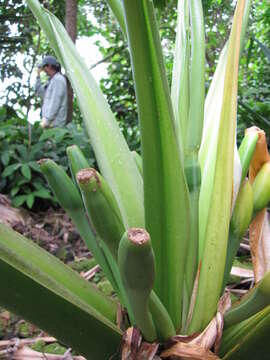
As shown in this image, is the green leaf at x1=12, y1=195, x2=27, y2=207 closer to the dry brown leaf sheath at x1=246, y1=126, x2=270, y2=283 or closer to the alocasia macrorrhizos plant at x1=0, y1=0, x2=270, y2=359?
the alocasia macrorrhizos plant at x1=0, y1=0, x2=270, y2=359

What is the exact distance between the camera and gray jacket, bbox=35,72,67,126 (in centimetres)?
237

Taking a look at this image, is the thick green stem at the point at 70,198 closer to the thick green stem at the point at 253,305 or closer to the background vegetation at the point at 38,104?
the thick green stem at the point at 253,305

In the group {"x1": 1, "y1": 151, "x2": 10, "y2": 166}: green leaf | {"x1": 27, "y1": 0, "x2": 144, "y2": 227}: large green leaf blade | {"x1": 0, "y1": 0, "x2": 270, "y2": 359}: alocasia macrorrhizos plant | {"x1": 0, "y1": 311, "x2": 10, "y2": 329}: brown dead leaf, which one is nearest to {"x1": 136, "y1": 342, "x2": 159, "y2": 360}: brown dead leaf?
{"x1": 0, "y1": 0, "x2": 270, "y2": 359}: alocasia macrorrhizos plant

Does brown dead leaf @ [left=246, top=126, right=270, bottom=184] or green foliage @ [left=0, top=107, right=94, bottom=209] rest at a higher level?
brown dead leaf @ [left=246, top=126, right=270, bottom=184]

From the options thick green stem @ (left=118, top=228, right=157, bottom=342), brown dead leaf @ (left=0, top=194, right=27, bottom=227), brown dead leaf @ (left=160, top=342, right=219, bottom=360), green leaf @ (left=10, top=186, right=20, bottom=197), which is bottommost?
brown dead leaf @ (left=0, top=194, right=27, bottom=227)

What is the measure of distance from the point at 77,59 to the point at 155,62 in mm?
227

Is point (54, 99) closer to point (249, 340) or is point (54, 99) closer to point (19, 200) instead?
point (19, 200)

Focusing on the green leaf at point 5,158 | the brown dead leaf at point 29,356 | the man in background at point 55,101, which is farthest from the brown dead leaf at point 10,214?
the man in background at point 55,101

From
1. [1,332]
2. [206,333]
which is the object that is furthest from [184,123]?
[1,332]

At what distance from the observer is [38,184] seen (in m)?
1.53

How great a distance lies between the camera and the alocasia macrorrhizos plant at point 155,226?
30 centimetres

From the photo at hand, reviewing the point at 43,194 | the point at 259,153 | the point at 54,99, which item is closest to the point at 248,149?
the point at 259,153

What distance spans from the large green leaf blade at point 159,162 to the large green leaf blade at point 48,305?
0.07 metres

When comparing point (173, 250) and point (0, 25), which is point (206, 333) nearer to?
point (173, 250)
